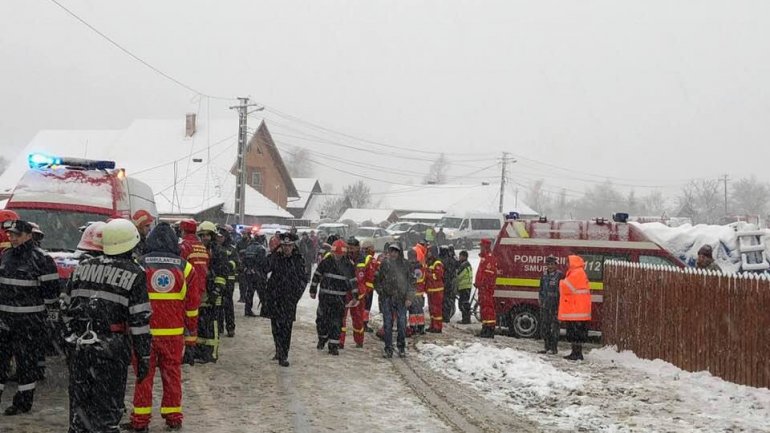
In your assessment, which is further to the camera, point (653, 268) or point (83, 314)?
point (653, 268)

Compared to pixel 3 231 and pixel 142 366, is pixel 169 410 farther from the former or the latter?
pixel 3 231

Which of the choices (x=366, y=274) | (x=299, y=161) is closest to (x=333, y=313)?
(x=366, y=274)

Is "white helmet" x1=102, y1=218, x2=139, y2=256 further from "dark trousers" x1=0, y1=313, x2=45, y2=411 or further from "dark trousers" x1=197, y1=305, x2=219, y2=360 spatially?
"dark trousers" x1=197, y1=305, x2=219, y2=360

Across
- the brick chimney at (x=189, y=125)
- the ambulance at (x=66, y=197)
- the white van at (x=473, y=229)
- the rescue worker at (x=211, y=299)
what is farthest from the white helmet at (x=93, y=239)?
the brick chimney at (x=189, y=125)

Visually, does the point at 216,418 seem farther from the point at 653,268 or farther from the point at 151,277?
the point at 653,268

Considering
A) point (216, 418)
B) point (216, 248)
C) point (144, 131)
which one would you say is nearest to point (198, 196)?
point (144, 131)

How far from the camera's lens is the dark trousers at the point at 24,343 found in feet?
24.3

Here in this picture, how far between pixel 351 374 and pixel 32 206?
5.68m

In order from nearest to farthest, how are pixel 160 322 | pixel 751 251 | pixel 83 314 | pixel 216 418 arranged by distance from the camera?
pixel 83 314, pixel 160 322, pixel 216 418, pixel 751 251

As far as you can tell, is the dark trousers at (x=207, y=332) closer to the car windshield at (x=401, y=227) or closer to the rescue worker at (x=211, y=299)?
the rescue worker at (x=211, y=299)

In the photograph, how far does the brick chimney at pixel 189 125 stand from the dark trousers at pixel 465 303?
42.2 meters

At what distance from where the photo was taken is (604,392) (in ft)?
33.1

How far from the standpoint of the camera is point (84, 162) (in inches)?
514

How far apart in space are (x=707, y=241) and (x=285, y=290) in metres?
14.9
